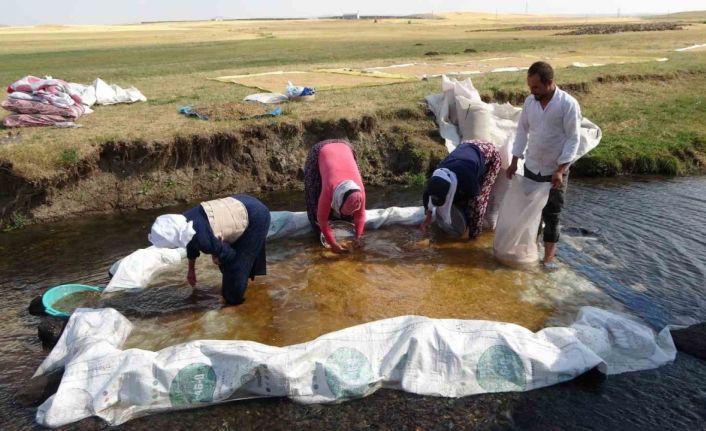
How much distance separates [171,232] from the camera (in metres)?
3.71

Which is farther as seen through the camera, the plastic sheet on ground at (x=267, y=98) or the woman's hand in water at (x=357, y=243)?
the plastic sheet on ground at (x=267, y=98)

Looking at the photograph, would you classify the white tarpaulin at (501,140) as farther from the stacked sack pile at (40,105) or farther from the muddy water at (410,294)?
the stacked sack pile at (40,105)

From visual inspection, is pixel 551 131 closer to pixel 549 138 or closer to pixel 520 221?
pixel 549 138

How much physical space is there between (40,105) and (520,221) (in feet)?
26.1

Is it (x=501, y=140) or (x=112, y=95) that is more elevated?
(x=112, y=95)

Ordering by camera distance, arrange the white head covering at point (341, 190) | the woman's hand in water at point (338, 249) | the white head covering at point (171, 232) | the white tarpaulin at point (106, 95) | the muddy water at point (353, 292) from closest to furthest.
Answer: the white head covering at point (171, 232) < the muddy water at point (353, 292) < the white head covering at point (341, 190) < the woman's hand in water at point (338, 249) < the white tarpaulin at point (106, 95)

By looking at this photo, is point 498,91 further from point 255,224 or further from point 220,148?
point 255,224

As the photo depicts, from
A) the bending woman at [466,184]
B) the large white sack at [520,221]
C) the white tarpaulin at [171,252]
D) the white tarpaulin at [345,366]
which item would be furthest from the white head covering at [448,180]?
the white tarpaulin at [345,366]

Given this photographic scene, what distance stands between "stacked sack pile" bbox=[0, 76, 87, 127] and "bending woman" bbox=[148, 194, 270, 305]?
18.9ft

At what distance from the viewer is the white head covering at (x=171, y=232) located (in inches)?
145

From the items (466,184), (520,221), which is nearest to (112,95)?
(466,184)

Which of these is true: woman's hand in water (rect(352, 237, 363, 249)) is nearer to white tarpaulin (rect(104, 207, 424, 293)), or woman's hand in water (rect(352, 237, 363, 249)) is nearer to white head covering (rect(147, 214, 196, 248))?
white tarpaulin (rect(104, 207, 424, 293))

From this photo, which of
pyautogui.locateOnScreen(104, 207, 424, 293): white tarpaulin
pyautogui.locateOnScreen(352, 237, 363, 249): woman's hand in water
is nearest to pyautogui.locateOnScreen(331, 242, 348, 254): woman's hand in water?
pyautogui.locateOnScreen(352, 237, 363, 249): woman's hand in water

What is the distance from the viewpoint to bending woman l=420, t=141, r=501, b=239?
16.6ft
